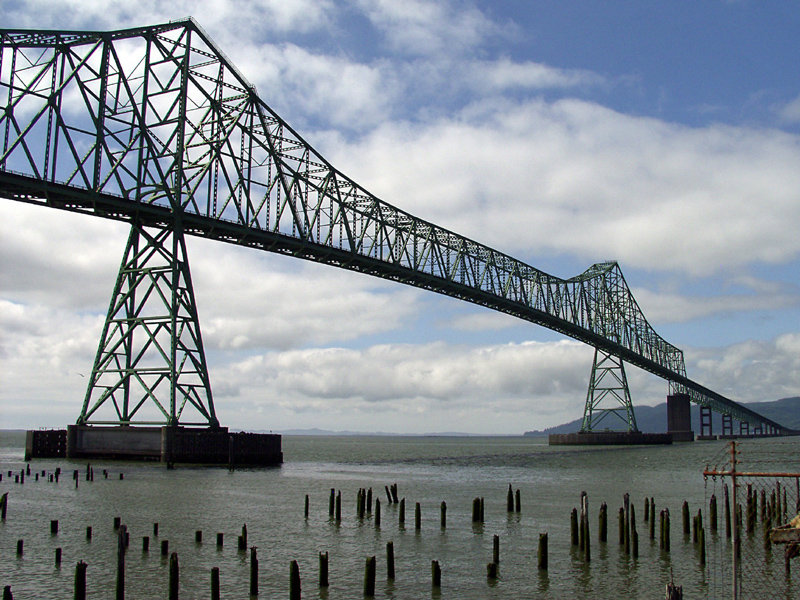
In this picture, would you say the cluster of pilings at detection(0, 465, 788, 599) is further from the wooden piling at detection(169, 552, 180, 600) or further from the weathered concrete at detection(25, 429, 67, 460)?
the weathered concrete at detection(25, 429, 67, 460)

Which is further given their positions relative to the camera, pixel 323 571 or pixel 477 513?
pixel 477 513

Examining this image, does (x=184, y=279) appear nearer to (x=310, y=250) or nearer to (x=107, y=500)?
(x=310, y=250)

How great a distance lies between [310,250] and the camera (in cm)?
7150

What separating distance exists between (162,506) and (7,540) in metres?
9.16

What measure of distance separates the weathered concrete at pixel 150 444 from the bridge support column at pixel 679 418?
138 meters

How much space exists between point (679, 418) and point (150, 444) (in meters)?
151

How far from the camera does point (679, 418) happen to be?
18388cm

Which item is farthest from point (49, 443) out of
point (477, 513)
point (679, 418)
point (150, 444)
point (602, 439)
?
point (679, 418)

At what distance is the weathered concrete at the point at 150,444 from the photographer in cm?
5744

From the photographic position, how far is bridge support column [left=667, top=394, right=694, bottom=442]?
593 ft

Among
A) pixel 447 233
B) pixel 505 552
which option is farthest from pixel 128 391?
pixel 447 233

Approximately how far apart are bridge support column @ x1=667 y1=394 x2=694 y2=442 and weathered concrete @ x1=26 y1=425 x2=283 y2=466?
13795cm

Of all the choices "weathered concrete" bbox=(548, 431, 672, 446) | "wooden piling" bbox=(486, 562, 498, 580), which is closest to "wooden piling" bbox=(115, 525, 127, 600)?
"wooden piling" bbox=(486, 562, 498, 580)

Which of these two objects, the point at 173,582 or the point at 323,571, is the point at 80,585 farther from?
the point at 323,571
